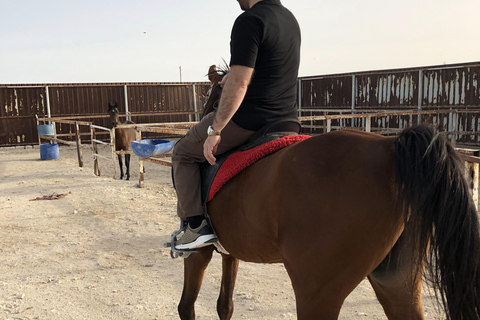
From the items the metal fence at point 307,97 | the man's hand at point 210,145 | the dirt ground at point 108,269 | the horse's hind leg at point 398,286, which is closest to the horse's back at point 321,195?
the horse's hind leg at point 398,286

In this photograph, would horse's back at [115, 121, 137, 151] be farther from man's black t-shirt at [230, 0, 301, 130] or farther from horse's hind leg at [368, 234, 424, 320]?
horse's hind leg at [368, 234, 424, 320]

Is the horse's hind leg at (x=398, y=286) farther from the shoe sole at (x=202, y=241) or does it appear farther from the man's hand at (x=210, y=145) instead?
the man's hand at (x=210, y=145)

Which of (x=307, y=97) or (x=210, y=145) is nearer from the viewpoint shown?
(x=210, y=145)

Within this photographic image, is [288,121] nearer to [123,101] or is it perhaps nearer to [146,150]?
[146,150]

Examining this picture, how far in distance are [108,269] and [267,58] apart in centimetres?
325

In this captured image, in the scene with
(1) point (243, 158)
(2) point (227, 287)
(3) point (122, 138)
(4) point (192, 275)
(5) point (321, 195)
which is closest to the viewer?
(5) point (321, 195)

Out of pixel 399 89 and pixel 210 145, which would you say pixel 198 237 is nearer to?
pixel 210 145

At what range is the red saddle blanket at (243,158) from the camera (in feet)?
6.73

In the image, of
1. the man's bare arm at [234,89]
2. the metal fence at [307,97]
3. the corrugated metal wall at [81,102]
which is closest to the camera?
the man's bare arm at [234,89]

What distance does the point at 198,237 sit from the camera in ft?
7.75

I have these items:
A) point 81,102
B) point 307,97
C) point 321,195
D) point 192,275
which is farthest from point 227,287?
point 307,97

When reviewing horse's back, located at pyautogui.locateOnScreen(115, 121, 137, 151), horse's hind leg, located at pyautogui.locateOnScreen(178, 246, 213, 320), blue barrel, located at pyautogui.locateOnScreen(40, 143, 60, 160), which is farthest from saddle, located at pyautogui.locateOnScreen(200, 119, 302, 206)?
blue barrel, located at pyautogui.locateOnScreen(40, 143, 60, 160)

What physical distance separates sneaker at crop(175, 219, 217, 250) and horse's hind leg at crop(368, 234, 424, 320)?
0.93 metres

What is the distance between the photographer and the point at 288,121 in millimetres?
2287
